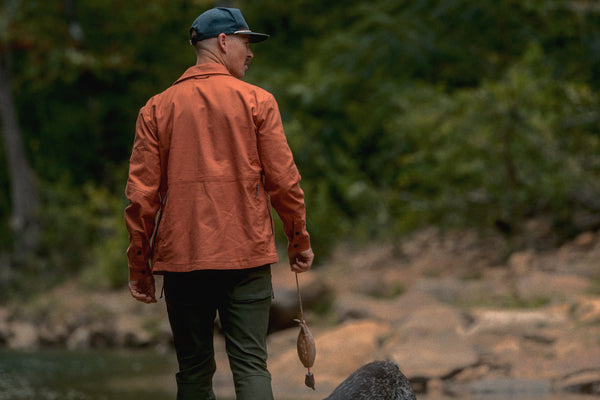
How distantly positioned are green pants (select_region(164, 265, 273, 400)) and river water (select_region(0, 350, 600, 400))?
2306mm

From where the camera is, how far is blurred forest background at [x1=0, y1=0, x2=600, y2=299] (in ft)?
30.3

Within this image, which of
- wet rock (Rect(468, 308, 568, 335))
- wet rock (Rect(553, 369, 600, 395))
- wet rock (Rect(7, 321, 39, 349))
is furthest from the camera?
wet rock (Rect(7, 321, 39, 349))

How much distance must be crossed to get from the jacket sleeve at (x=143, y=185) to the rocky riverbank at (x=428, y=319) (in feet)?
8.91

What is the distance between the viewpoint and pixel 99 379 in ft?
23.4

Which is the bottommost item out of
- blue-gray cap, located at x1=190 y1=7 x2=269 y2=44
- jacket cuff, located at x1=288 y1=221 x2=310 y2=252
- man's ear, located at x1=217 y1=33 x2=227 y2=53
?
jacket cuff, located at x1=288 y1=221 x2=310 y2=252

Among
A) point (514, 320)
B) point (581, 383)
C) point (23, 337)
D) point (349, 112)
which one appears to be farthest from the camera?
point (349, 112)

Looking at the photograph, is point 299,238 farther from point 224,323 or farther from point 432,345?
point 432,345

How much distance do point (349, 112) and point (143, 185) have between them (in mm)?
10759

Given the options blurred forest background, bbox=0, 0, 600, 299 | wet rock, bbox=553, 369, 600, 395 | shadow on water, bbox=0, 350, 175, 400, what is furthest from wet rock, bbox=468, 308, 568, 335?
blurred forest background, bbox=0, 0, 600, 299

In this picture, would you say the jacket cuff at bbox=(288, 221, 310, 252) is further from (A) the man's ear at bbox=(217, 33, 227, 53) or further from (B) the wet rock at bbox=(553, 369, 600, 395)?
(B) the wet rock at bbox=(553, 369, 600, 395)

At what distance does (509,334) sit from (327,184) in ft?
22.7

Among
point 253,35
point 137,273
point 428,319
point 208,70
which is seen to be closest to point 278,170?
point 208,70

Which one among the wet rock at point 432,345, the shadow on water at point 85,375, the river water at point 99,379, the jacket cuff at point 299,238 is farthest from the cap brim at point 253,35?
the shadow on water at point 85,375

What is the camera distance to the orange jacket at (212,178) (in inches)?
124
